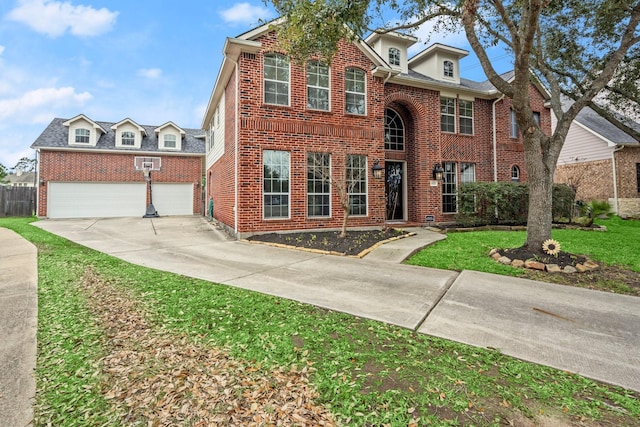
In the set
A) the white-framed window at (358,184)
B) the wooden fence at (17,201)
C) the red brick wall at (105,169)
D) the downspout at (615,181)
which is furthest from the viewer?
the wooden fence at (17,201)

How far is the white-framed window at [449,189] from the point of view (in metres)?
12.4

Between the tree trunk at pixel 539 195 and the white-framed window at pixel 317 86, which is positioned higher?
the white-framed window at pixel 317 86

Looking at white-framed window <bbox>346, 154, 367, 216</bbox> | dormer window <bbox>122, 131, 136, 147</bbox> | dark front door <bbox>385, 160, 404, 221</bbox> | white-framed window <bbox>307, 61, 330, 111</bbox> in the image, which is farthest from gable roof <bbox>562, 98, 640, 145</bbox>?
dormer window <bbox>122, 131, 136, 147</bbox>

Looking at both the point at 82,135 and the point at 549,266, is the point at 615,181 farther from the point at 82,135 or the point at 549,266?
the point at 82,135

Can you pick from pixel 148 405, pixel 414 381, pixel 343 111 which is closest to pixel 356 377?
pixel 414 381

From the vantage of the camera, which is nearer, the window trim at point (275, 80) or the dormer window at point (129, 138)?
the window trim at point (275, 80)

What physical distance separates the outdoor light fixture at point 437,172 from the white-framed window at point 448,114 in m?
1.65

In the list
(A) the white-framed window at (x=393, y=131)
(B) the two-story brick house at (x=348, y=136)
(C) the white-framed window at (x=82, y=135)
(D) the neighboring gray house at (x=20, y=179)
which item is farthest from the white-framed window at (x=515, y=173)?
(D) the neighboring gray house at (x=20, y=179)

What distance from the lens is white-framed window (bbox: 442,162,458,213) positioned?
1240cm

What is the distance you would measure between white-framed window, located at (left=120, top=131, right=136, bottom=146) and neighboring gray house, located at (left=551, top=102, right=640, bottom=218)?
927 inches

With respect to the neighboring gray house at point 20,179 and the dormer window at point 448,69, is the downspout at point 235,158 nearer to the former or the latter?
the dormer window at point 448,69

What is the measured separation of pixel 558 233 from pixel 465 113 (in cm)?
610

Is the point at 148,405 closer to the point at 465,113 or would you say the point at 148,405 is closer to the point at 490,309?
the point at 490,309

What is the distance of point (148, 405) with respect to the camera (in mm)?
1907
